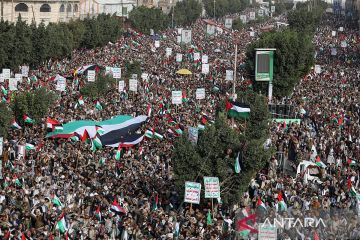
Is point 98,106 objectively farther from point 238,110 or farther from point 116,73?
point 238,110

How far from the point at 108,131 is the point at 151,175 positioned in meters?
5.96

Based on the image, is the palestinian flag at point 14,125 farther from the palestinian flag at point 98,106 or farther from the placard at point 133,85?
the placard at point 133,85

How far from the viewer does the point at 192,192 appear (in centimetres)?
2542

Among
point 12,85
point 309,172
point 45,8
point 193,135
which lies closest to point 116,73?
point 12,85

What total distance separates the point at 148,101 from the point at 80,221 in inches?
841

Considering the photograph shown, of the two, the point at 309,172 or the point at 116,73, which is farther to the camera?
the point at 116,73

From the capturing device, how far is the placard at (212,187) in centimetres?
2545

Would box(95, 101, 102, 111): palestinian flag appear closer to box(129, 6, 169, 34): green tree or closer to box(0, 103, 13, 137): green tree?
box(0, 103, 13, 137): green tree

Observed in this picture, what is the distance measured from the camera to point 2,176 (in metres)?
28.7

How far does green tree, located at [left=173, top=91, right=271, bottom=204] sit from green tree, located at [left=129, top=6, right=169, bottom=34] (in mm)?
68572

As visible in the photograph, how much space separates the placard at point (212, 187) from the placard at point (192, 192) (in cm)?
24

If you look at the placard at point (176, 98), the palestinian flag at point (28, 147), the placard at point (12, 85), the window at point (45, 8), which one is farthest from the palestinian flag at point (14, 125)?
the window at point (45, 8)

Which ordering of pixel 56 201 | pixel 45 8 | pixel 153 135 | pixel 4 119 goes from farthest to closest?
pixel 45 8, pixel 153 135, pixel 4 119, pixel 56 201

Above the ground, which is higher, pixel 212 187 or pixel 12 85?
pixel 12 85
